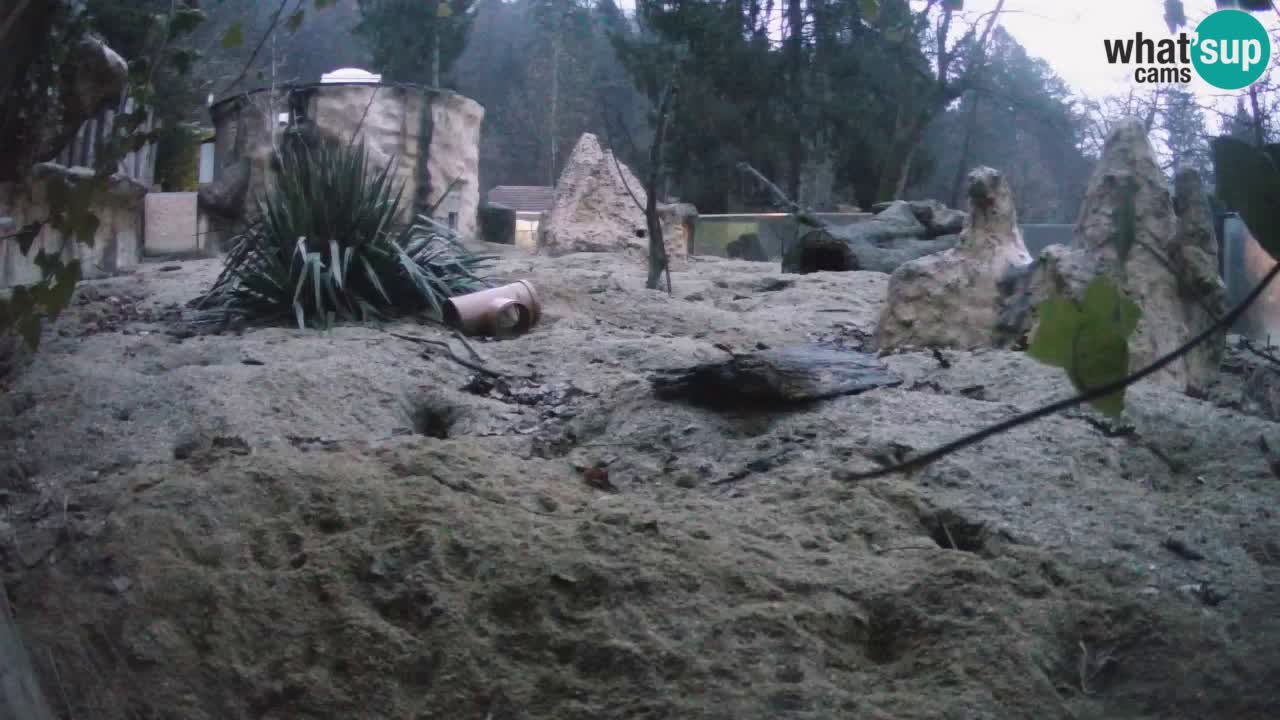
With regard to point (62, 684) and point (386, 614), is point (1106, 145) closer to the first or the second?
point (386, 614)

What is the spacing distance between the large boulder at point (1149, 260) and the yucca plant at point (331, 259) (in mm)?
2703

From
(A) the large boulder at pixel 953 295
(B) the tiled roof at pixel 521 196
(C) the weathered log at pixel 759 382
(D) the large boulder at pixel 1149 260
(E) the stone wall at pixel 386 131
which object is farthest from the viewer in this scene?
(B) the tiled roof at pixel 521 196

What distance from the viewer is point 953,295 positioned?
488 centimetres

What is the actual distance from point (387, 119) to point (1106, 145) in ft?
34.6

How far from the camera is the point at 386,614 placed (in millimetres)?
1985

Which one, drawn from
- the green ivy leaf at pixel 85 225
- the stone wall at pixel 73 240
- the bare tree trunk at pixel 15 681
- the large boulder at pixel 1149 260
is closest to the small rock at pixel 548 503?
the green ivy leaf at pixel 85 225

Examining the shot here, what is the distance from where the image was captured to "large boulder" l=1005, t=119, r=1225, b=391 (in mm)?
4324

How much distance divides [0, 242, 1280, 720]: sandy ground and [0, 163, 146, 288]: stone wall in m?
2.57

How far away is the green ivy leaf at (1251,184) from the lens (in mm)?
886

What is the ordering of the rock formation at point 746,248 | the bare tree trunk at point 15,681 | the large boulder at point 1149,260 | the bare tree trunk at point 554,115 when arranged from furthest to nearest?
1. the bare tree trunk at point 554,115
2. the rock formation at point 746,248
3. the large boulder at point 1149,260
4. the bare tree trunk at point 15,681

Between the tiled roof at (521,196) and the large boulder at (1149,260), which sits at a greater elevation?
the tiled roof at (521,196)

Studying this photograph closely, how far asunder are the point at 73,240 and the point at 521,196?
1192 centimetres

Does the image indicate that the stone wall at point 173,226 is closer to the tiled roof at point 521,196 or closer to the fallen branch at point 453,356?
A: the tiled roof at point 521,196

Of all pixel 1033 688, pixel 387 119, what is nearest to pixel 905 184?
pixel 387 119
